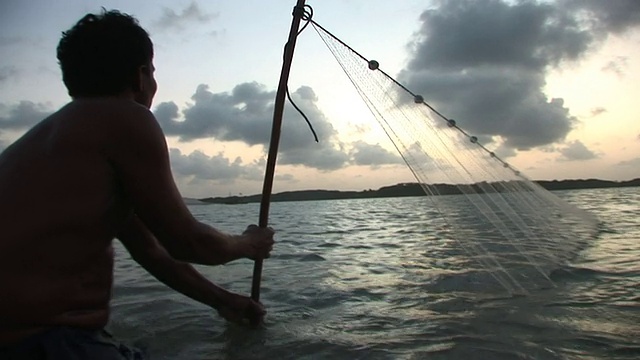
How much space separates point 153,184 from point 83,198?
27cm

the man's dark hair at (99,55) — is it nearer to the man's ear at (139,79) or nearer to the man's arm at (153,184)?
the man's ear at (139,79)

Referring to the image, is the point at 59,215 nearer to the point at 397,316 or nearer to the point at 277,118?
the point at 277,118

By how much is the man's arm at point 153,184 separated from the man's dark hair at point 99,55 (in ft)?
0.73

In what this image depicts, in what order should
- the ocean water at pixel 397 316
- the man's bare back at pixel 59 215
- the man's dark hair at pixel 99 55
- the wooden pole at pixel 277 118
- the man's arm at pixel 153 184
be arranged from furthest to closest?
the ocean water at pixel 397 316 → the wooden pole at pixel 277 118 → the man's dark hair at pixel 99 55 → the man's arm at pixel 153 184 → the man's bare back at pixel 59 215

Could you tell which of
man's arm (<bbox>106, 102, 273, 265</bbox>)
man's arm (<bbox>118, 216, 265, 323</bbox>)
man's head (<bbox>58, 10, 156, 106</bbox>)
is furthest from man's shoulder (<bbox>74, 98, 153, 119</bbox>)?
man's arm (<bbox>118, 216, 265, 323</bbox>)

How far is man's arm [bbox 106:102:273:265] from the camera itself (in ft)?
5.91

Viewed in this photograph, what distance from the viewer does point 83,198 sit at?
174 centimetres

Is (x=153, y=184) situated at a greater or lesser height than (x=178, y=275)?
greater

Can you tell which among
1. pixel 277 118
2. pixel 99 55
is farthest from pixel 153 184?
pixel 277 118

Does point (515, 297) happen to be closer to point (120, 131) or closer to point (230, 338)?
point (230, 338)

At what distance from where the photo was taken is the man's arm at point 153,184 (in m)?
1.80

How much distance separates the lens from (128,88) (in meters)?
2.02

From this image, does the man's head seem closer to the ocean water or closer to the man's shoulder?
the man's shoulder

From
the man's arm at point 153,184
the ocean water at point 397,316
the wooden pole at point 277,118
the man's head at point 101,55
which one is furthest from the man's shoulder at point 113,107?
the ocean water at point 397,316
